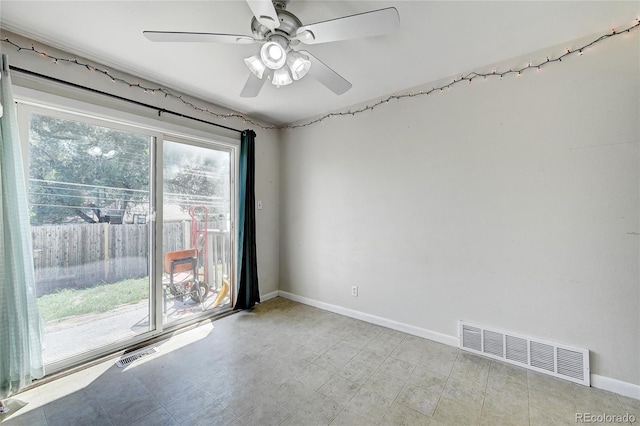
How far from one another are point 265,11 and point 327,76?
640 millimetres

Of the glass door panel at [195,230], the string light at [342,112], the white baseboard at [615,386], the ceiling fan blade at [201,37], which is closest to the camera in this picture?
the ceiling fan blade at [201,37]

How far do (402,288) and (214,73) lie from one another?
2802 mm

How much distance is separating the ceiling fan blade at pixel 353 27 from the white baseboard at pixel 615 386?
2.70 m

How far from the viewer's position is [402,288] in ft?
9.04

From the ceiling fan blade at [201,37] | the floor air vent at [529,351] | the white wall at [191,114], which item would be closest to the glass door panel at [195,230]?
the white wall at [191,114]

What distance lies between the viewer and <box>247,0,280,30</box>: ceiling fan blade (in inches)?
47.8

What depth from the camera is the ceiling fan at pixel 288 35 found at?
128 centimetres

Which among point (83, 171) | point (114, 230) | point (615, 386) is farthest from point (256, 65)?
point (615, 386)

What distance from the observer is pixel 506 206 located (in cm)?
220

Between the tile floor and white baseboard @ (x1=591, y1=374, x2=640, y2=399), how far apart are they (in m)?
0.05

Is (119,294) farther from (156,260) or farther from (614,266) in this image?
(614,266)

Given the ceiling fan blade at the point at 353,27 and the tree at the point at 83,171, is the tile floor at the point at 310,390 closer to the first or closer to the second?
the tree at the point at 83,171

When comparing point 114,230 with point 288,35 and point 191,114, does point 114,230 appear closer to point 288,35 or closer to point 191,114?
point 191,114

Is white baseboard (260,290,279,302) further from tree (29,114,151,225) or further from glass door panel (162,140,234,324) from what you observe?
tree (29,114,151,225)
